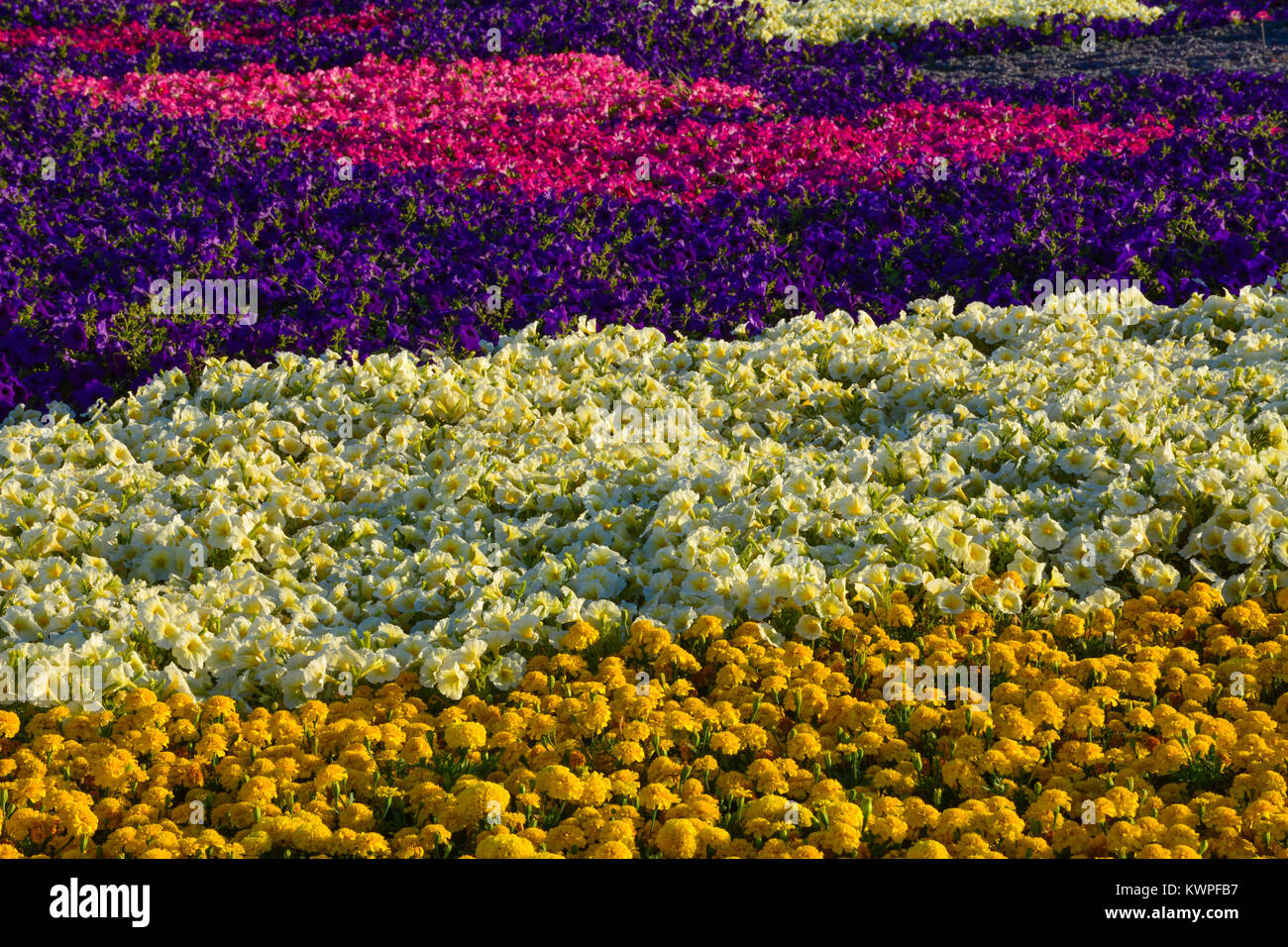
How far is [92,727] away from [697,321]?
15.4ft

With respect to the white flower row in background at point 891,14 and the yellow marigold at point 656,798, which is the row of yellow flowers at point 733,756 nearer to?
the yellow marigold at point 656,798

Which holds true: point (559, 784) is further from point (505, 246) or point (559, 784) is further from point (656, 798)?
point (505, 246)

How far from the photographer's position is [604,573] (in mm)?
5238

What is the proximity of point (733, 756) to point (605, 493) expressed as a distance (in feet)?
6.09

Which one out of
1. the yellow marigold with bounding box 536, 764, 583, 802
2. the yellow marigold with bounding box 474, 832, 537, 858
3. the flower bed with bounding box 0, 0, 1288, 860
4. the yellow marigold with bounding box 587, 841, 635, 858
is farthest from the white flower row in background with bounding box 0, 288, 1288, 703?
the yellow marigold with bounding box 587, 841, 635, 858

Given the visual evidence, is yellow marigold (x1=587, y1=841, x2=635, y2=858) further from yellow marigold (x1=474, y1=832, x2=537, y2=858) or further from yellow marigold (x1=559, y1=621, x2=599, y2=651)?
yellow marigold (x1=559, y1=621, x2=599, y2=651)

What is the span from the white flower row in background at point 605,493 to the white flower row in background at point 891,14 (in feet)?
32.7

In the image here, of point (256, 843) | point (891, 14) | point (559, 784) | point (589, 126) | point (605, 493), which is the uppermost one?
point (891, 14)

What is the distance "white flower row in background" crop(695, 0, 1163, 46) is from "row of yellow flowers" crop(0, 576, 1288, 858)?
1293 cm

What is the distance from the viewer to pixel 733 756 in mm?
4328

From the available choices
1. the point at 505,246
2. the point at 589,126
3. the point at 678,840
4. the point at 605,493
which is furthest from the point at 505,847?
the point at 589,126

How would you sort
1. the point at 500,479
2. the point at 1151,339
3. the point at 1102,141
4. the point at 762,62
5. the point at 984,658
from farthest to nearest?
the point at 762,62 < the point at 1102,141 < the point at 1151,339 < the point at 500,479 < the point at 984,658
